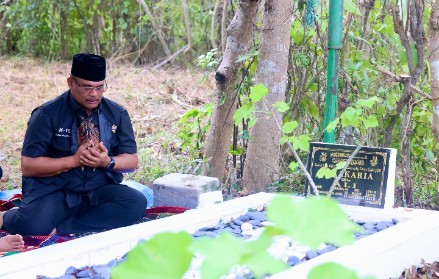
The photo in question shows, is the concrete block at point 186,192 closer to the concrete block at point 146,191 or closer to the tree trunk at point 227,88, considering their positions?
the concrete block at point 146,191

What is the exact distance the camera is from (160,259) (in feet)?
2.91

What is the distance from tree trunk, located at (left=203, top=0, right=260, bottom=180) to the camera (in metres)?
5.08

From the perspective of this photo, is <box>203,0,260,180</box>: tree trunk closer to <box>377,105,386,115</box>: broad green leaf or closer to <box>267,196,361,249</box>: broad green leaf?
<box>377,105,386,115</box>: broad green leaf

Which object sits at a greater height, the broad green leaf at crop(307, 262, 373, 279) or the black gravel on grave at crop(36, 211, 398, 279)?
the broad green leaf at crop(307, 262, 373, 279)

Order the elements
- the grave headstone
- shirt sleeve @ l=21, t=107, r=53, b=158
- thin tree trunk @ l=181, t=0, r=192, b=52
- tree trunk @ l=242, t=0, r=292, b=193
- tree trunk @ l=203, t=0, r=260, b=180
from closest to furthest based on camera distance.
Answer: the grave headstone < shirt sleeve @ l=21, t=107, r=53, b=158 < tree trunk @ l=242, t=0, r=292, b=193 < tree trunk @ l=203, t=0, r=260, b=180 < thin tree trunk @ l=181, t=0, r=192, b=52

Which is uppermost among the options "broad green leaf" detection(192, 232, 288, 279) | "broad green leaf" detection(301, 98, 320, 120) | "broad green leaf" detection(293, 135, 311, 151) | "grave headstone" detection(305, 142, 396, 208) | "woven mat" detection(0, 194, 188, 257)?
"broad green leaf" detection(192, 232, 288, 279)

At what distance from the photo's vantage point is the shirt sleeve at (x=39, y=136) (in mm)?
4203

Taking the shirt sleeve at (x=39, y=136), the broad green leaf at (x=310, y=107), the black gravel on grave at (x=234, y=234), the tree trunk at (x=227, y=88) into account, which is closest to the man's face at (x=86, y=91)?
the shirt sleeve at (x=39, y=136)

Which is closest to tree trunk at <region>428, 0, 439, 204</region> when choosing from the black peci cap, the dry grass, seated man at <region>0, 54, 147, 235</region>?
seated man at <region>0, 54, 147, 235</region>

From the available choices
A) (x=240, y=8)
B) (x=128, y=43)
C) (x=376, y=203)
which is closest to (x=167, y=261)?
(x=376, y=203)

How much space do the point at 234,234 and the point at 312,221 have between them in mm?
2917

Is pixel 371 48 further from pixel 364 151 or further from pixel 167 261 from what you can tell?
pixel 167 261

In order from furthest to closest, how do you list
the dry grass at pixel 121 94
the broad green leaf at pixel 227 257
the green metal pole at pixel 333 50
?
1. the dry grass at pixel 121 94
2. the green metal pole at pixel 333 50
3. the broad green leaf at pixel 227 257

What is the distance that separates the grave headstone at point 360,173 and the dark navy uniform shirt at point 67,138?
117 cm
